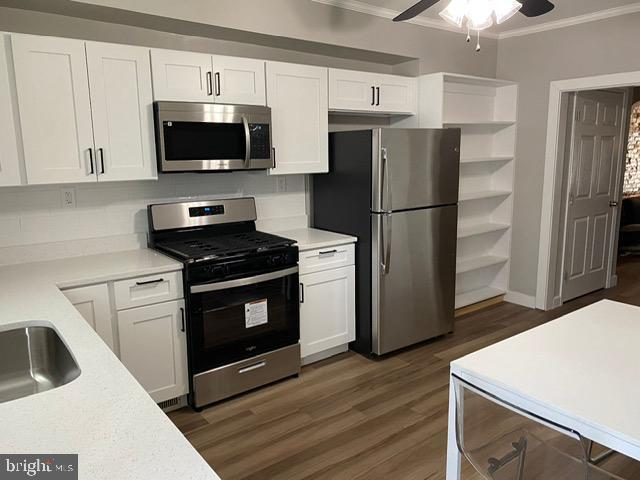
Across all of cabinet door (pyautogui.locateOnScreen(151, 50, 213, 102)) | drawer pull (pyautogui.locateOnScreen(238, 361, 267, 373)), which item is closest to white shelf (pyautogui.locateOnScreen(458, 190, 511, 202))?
drawer pull (pyautogui.locateOnScreen(238, 361, 267, 373))

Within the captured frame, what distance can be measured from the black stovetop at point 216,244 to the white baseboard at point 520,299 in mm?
2704

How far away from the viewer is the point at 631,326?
6.18 feet

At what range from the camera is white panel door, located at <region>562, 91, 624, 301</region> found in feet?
14.8

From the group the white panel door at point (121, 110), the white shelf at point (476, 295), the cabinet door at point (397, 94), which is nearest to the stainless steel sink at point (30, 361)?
the white panel door at point (121, 110)

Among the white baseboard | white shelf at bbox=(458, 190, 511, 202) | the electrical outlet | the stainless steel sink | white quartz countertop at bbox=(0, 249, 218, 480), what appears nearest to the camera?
white quartz countertop at bbox=(0, 249, 218, 480)

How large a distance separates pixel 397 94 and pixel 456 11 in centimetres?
155

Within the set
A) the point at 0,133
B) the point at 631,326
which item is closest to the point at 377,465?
the point at 631,326

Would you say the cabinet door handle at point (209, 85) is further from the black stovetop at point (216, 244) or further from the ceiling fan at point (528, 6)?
the ceiling fan at point (528, 6)

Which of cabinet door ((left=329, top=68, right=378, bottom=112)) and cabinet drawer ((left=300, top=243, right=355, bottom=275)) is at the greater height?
cabinet door ((left=329, top=68, right=378, bottom=112))

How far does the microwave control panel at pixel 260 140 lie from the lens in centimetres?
303

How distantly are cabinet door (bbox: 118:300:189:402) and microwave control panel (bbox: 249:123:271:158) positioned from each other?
3.41 feet

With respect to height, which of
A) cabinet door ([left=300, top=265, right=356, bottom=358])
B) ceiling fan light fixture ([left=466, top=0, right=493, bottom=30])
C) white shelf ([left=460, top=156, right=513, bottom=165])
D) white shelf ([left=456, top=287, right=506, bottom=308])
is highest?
ceiling fan light fixture ([left=466, top=0, right=493, bottom=30])

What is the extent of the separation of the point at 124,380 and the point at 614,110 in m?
5.15

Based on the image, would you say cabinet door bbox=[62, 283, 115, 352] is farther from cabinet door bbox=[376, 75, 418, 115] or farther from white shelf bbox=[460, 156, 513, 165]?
white shelf bbox=[460, 156, 513, 165]
